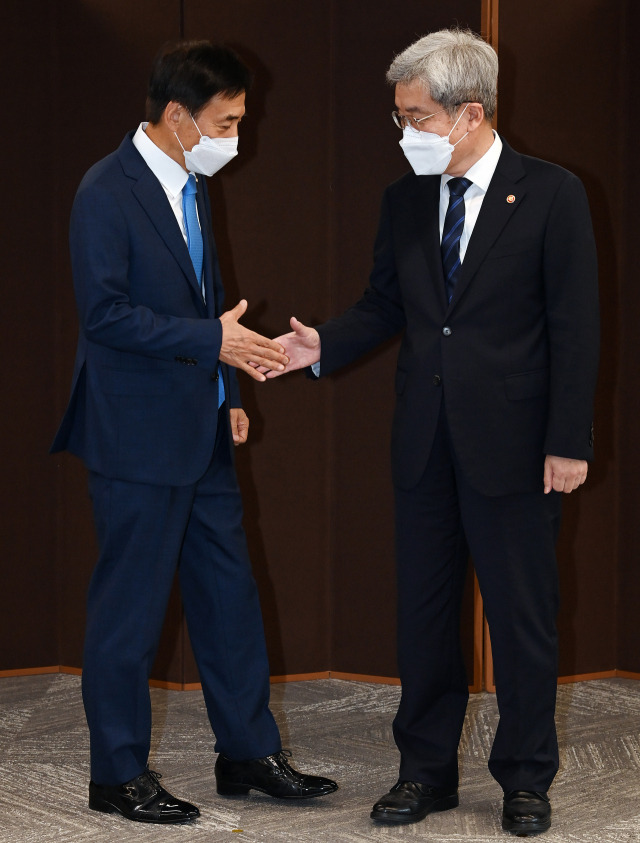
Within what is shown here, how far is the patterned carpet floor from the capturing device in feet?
8.07

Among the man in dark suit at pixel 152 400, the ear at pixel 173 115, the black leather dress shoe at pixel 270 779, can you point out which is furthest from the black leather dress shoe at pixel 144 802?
the ear at pixel 173 115

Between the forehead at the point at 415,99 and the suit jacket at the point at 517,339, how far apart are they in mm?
201

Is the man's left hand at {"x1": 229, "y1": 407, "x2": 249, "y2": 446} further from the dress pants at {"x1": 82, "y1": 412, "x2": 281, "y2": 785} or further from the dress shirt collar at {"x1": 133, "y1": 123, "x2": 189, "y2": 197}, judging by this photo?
the dress shirt collar at {"x1": 133, "y1": 123, "x2": 189, "y2": 197}

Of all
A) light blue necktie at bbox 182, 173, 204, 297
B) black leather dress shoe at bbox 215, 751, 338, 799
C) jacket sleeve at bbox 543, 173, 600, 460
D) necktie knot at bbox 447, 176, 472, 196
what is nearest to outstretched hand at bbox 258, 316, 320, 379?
light blue necktie at bbox 182, 173, 204, 297

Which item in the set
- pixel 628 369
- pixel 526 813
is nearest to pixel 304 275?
pixel 628 369

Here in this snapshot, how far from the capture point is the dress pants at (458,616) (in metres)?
2.46

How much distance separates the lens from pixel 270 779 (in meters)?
2.64

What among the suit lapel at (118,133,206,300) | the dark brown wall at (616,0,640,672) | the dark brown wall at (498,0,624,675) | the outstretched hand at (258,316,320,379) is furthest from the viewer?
the dark brown wall at (616,0,640,672)

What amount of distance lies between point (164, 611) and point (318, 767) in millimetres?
683

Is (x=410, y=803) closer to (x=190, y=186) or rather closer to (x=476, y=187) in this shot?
(x=476, y=187)

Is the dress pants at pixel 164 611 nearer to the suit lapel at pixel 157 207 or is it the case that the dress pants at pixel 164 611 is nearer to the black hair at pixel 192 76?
the suit lapel at pixel 157 207

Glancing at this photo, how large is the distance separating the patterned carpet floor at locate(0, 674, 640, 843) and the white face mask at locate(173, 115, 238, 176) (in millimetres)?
1485

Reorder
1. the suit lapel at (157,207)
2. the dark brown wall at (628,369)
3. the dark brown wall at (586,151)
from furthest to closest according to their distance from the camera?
the dark brown wall at (628,369), the dark brown wall at (586,151), the suit lapel at (157,207)

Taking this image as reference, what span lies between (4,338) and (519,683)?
223 cm
